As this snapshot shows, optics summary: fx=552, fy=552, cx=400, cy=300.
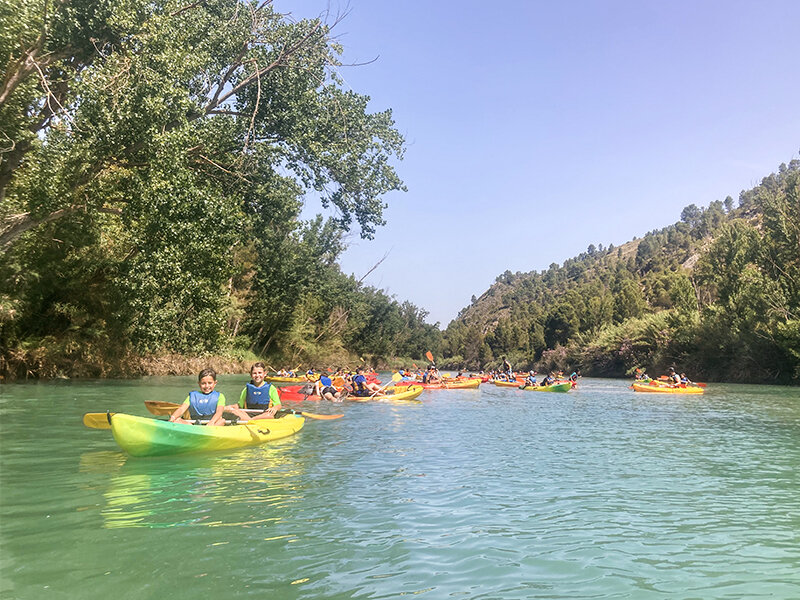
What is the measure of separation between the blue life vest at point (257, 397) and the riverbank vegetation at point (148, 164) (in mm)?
4879

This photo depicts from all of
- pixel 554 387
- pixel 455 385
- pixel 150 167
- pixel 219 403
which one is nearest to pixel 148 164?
pixel 150 167

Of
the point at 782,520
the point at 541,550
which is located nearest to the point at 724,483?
the point at 782,520

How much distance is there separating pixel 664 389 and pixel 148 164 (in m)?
26.7

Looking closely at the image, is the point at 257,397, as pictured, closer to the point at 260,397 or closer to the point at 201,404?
the point at 260,397

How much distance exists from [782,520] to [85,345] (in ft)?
74.1

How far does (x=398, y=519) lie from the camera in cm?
573

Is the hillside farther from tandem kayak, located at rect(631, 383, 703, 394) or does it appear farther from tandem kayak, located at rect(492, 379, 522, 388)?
tandem kayak, located at rect(492, 379, 522, 388)

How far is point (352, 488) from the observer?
278 inches

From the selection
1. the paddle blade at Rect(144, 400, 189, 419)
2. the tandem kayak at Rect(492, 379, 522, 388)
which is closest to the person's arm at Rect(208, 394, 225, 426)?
the paddle blade at Rect(144, 400, 189, 419)

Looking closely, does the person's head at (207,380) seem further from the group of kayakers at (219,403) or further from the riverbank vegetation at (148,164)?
the riverbank vegetation at (148,164)

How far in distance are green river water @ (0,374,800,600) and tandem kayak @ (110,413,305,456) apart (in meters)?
0.24

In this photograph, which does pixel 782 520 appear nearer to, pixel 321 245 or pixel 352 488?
pixel 352 488

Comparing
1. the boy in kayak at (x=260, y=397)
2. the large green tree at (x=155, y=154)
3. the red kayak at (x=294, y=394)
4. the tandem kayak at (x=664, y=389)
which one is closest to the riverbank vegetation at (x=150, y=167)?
the large green tree at (x=155, y=154)

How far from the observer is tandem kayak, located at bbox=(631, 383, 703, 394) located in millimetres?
28500
